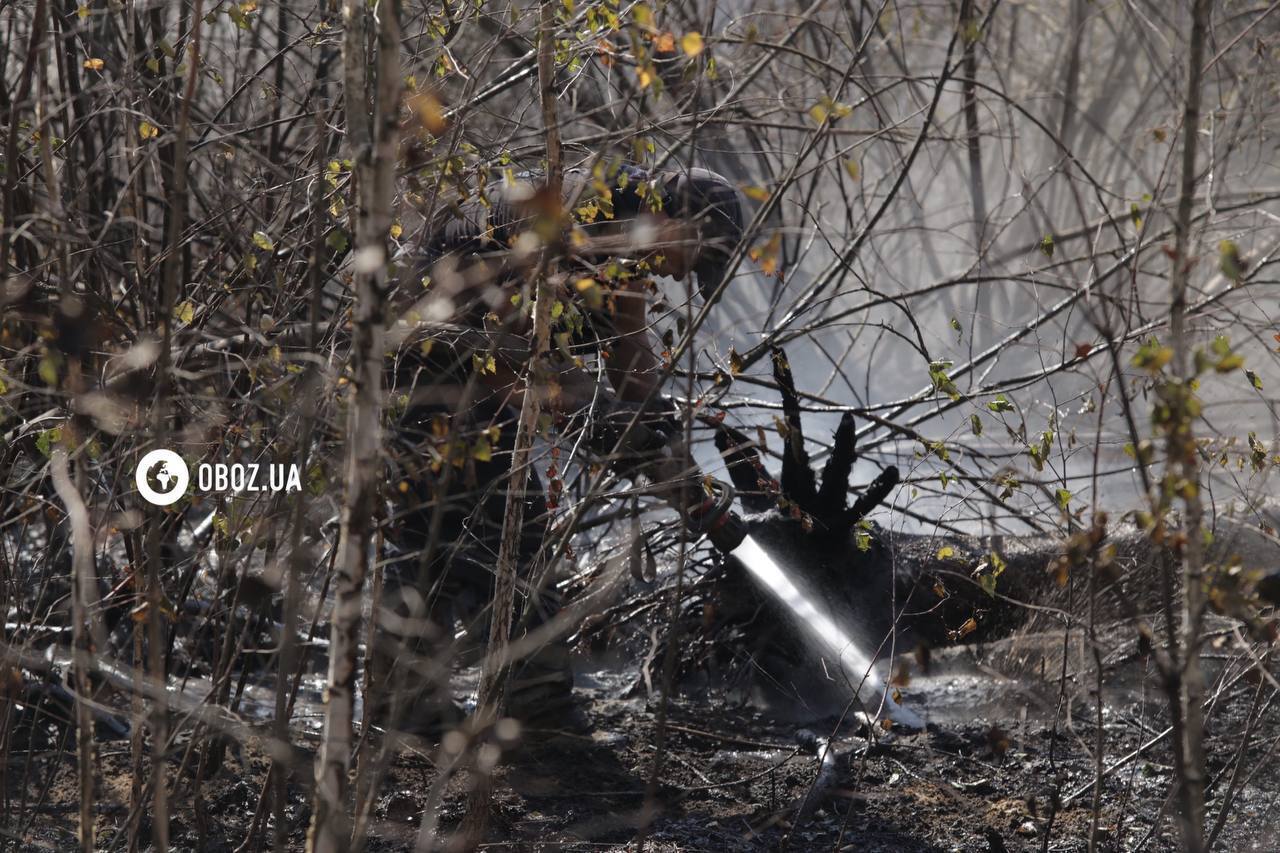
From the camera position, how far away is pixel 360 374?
1.87 m

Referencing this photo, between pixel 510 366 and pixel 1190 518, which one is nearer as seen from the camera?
pixel 1190 518

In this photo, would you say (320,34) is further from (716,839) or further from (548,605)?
(716,839)

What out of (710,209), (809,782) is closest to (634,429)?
(710,209)

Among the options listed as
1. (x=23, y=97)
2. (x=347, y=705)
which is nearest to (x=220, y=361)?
(x=23, y=97)

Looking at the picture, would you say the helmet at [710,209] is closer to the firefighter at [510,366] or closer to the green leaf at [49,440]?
the firefighter at [510,366]

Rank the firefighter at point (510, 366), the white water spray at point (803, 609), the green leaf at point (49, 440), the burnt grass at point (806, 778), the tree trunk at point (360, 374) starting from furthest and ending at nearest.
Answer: the white water spray at point (803, 609), the burnt grass at point (806, 778), the green leaf at point (49, 440), the firefighter at point (510, 366), the tree trunk at point (360, 374)

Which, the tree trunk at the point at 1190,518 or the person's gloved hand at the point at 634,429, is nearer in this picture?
the tree trunk at the point at 1190,518

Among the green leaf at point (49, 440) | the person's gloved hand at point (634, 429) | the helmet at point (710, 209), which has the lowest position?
the green leaf at point (49, 440)

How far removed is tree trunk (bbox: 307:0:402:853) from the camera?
72.2 inches

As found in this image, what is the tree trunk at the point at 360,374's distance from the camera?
6.02 feet

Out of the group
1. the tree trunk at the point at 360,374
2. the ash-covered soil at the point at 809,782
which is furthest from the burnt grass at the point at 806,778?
the tree trunk at the point at 360,374

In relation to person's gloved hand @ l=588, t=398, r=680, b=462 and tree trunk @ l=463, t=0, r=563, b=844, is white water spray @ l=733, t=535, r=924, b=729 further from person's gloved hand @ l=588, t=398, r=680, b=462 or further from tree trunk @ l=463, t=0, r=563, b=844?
tree trunk @ l=463, t=0, r=563, b=844

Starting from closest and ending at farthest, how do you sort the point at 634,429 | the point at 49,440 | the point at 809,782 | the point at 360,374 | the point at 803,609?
the point at 360,374 → the point at 49,440 → the point at 634,429 → the point at 809,782 → the point at 803,609

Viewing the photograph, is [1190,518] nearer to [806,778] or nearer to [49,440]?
[806,778]
